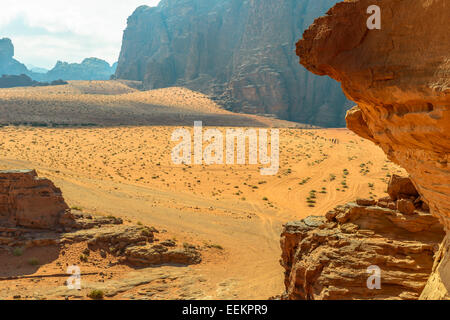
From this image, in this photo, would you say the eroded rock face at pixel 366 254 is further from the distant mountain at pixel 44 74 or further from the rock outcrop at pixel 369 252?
the distant mountain at pixel 44 74

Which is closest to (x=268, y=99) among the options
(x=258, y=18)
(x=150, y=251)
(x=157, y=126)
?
(x=258, y=18)

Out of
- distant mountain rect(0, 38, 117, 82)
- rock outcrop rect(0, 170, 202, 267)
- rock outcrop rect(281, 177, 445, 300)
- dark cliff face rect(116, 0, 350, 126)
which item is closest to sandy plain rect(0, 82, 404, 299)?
rock outcrop rect(0, 170, 202, 267)

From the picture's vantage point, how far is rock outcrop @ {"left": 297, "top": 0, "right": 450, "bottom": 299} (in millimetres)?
4188

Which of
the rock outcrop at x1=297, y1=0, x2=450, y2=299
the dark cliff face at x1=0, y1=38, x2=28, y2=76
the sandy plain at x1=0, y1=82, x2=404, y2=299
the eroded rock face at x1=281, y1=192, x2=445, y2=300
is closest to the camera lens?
the rock outcrop at x1=297, y1=0, x2=450, y2=299

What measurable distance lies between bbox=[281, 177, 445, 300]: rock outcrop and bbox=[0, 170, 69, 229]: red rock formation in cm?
1030

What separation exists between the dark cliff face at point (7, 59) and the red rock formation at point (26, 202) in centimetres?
17679

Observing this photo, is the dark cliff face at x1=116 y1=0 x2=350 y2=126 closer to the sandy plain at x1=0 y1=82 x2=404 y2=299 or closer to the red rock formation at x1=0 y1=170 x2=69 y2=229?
the sandy plain at x1=0 y1=82 x2=404 y2=299

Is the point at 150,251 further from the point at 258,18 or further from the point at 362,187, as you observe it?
the point at 258,18

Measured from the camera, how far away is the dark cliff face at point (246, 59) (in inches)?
2928

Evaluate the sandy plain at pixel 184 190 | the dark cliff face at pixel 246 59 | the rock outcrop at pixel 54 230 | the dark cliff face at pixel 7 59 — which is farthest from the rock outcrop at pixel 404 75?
the dark cliff face at pixel 7 59
